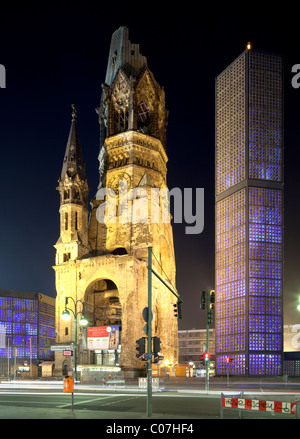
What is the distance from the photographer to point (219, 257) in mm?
76875

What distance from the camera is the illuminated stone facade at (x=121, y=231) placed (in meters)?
67.4

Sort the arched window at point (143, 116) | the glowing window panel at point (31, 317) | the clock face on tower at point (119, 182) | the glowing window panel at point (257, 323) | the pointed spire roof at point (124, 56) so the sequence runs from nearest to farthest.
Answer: the glowing window panel at point (257, 323) → the clock face on tower at point (119, 182) → the arched window at point (143, 116) → the pointed spire roof at point (124, 56) → the glowing window panel at point (31, 317)

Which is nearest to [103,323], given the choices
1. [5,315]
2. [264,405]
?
[264,405]

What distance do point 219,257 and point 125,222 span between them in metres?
15.2

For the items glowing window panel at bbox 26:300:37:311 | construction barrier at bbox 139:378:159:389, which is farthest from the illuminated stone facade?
glowing window panel at bbox 26:300:37:311

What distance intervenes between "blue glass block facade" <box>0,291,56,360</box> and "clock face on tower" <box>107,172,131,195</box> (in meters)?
60.2

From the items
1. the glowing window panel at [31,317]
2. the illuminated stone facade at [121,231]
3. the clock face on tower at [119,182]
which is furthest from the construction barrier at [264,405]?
the glowing window panel at [31,317]

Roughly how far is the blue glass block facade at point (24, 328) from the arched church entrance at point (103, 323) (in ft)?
178

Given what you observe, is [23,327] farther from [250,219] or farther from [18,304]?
[250,219]

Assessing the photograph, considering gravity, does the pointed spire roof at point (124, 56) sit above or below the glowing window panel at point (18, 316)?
above

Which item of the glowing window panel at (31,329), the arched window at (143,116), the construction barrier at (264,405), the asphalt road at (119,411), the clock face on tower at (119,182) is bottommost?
the glowing window panel at (31,329)

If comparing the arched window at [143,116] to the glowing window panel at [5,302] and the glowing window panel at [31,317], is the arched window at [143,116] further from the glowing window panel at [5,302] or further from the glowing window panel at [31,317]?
the glowing window panel at [31,317]

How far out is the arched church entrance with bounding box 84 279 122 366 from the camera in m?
64.8

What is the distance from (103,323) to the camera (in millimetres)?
72312
